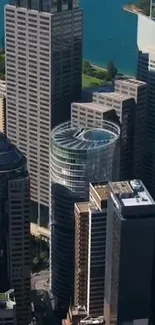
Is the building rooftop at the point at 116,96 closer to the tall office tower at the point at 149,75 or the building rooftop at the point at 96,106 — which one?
the building rooftop at the point at 96,106

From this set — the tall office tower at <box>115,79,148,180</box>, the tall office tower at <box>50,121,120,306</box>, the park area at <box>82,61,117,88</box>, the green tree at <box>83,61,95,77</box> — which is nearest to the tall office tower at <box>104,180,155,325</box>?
the tall office tower at <box>50,121,120,306</box>

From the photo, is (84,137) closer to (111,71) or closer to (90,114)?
(90,114)

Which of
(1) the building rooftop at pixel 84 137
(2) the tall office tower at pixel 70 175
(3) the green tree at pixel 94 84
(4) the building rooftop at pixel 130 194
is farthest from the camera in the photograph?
(3) the green tree at pixel 94 84

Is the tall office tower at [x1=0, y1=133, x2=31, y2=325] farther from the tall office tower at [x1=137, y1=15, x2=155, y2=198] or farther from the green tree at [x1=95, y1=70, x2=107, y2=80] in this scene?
the green tree at [x1=95, y1=70, x2=107, y2=80]

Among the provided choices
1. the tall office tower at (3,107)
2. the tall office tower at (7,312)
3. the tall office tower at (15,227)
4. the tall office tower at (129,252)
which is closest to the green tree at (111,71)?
the tall office tower at (3,107)

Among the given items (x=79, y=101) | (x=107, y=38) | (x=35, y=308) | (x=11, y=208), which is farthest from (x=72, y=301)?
(x=107, y=38)

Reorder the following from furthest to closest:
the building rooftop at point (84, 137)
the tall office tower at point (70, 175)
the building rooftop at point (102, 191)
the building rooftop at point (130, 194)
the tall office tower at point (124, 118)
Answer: the tall office tower at point (124, 118), the building rooftop at point (84, 137), the tall office tower at point (70, 175), the building rooftop at point (102, 191), the building rooftop at point (130, 194)

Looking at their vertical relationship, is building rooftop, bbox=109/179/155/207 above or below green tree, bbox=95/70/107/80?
above
